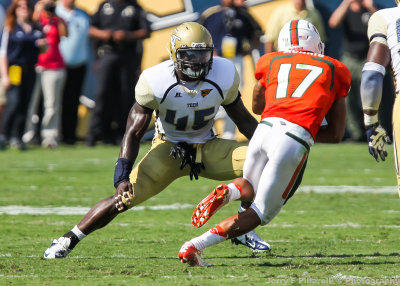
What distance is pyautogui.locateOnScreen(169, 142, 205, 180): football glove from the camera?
5348mm

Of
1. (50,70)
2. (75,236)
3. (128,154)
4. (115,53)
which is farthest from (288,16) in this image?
(75,236)

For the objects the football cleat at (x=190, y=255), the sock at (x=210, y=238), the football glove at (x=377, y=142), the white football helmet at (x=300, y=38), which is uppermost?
the white football helmet at (x=300, y=38)

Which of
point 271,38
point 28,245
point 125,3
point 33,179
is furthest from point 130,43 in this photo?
point 28,245

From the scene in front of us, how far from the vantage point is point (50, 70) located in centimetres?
1234

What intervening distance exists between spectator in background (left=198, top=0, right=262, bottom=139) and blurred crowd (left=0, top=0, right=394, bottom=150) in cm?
1

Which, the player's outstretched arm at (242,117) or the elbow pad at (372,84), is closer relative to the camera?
the elbow pad at (372,84)

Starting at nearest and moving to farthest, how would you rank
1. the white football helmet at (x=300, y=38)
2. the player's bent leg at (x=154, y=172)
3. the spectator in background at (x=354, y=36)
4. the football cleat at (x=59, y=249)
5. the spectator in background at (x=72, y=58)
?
1. the white football helmet at (x=300, y=38)
2. the football cleat at (x=59, y=249)
3. the player's bent leg at (x=154, y=172)
4. the spectator in background at (x=354, y=36)
5. the spectator in background at (x=72, y=58)

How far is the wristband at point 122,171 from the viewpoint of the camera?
492cm

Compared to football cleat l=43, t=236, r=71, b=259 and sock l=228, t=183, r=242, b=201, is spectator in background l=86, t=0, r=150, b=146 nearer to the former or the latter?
football cleat l=43, t=236, r=71, b=259

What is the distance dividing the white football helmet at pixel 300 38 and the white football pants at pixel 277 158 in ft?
1.58

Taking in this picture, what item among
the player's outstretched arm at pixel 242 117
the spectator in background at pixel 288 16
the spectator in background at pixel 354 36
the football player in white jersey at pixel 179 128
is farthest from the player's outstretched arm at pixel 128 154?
the spectator in background at pixel 354 36

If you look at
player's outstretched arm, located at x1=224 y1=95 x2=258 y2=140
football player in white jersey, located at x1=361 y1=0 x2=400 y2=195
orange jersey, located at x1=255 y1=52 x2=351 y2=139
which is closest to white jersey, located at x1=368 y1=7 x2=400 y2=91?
football player in white jersey, located at x1=361 y1=0 x2=400 y2=195

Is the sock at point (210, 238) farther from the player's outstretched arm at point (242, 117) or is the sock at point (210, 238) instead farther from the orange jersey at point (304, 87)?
the player's outstretched arm at point (242, 117)

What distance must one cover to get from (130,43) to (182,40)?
733cm
